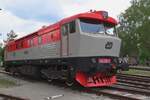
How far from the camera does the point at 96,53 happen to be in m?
16.7

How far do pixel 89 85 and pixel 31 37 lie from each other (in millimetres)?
7115

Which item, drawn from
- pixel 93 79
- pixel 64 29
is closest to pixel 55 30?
pixel 64 29

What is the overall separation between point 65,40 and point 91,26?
1.39 meters

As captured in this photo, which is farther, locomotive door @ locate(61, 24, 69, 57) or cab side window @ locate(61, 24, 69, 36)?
cab side window @ locate(61, 24, 69, 36)

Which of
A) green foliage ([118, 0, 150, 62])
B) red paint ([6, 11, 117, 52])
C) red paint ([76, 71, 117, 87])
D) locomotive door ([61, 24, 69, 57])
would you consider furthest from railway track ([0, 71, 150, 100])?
green foliage ([118, 0, 150, 62])

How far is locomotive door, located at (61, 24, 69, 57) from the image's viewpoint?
1720cm

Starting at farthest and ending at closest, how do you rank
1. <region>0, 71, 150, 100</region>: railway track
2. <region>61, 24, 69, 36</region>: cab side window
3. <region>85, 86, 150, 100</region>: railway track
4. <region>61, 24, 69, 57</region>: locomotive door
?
1. <region>61, 24, 69, 36</region>: cab side window
2. <region>61, 24, 69, 57</region>: locomotive door
3. <region>0, 71, 150, 100</region>: railway track
4. <region>85, 86, 150, 100</region>: railway track

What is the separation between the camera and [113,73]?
1755cm

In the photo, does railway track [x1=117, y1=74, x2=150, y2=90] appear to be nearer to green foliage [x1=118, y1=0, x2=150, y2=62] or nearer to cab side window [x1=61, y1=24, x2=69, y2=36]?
cab side window [x1=61, y1=24, x2=69, y2=36]

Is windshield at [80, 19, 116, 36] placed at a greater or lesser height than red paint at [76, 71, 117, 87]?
greater

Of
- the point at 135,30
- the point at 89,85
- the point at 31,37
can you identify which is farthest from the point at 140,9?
the point at 89,85

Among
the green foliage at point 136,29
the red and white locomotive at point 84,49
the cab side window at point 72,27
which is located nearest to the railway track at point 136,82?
the red and white locomotive at point 84,49

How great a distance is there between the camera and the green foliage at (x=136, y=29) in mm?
83125

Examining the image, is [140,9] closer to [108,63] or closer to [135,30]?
[135,30]
